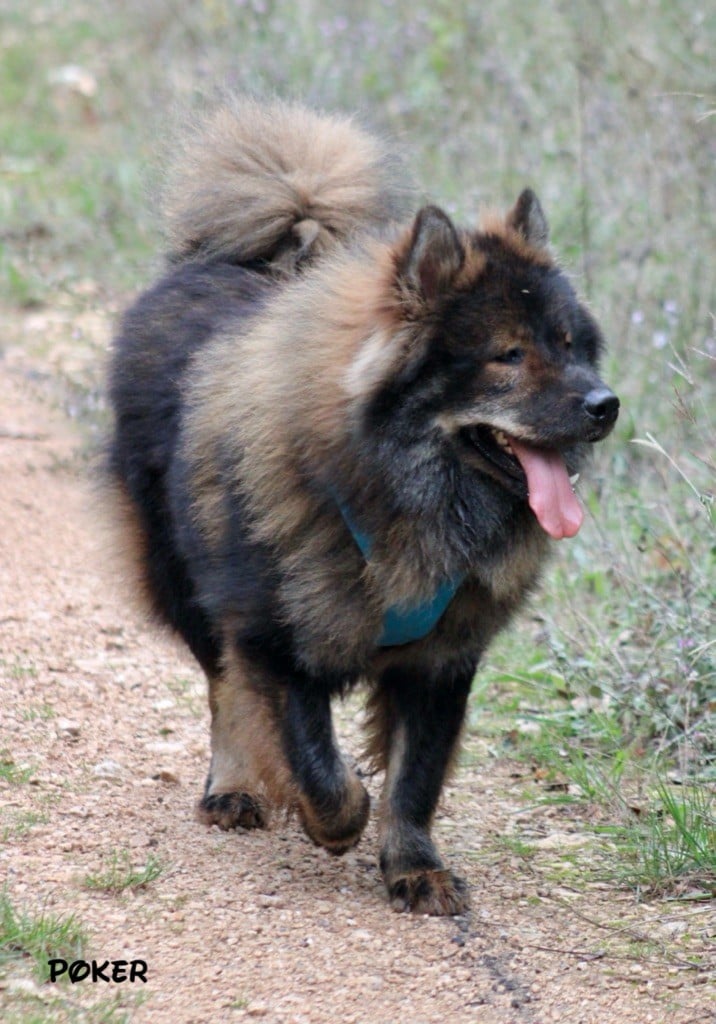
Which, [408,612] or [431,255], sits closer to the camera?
[431,255]

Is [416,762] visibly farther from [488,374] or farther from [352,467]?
[488,374]

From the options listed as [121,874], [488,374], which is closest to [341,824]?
[121,874]

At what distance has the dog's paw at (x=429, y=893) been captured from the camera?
12.6 ft

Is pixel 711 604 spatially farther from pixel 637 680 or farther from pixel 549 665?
pixel 549 665

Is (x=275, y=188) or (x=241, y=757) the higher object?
(x=275, y=188)

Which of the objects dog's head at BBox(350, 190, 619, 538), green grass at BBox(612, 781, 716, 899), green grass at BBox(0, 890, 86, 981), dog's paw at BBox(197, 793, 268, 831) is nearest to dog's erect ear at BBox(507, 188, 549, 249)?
dog's head at BBox(350, 190, 619, 538)

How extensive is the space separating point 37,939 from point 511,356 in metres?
1.80

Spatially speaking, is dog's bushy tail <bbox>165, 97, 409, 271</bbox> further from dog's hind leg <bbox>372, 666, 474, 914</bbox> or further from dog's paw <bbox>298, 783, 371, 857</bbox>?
dog's paw <bbox>298, 783, 371, 857</bbox>

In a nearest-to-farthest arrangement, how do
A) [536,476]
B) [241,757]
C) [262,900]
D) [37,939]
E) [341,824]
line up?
[37,939]
[536,476]
[262,900]
[341,824]
[241,757]

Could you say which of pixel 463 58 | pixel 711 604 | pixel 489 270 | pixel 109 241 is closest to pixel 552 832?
pixel 711 604

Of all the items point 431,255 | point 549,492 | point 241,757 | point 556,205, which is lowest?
point 241,757

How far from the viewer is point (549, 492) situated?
3605mm

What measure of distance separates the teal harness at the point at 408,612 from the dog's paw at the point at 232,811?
35.8 inches


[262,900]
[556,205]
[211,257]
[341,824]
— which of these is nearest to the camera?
[262,900]
